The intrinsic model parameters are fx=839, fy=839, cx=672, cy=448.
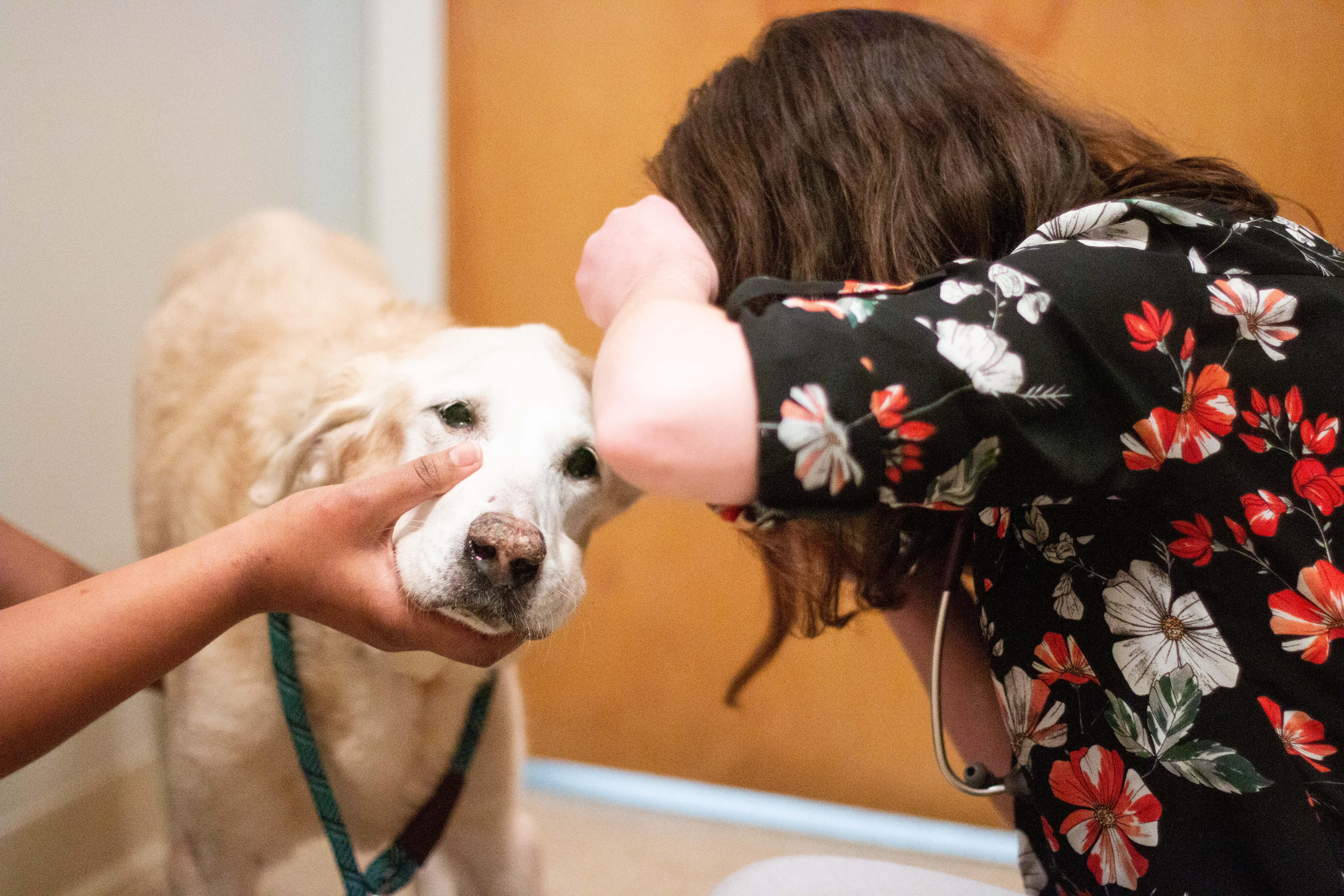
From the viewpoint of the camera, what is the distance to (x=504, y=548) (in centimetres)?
66

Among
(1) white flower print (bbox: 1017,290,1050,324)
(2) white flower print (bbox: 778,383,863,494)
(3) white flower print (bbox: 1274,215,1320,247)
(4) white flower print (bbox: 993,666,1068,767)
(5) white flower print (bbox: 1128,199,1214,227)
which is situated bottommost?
(4) white flower print (bbox: 993,666,1068,767)

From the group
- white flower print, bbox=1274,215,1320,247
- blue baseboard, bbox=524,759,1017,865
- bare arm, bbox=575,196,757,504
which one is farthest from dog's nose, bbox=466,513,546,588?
blue baseboard, bbox=524,759,1017,865

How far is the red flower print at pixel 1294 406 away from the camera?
564 mm

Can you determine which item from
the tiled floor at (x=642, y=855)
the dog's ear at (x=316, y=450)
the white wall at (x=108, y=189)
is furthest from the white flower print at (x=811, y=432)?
the white wall at (x=108, y=189)

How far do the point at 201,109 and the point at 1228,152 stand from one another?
5.76ft

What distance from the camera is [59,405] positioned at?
1.19 metres

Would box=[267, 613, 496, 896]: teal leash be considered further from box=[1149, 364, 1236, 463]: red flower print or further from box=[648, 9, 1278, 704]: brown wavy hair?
box=[1149, 364, 1236, 463]: red flower print

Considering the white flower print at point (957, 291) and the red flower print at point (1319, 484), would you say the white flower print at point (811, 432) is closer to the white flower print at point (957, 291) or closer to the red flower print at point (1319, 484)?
the white flower print at point (957, 291)

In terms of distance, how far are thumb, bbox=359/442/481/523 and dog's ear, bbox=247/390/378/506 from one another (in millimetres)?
185

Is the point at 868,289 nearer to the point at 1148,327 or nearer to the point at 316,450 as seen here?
the point at 1148,327

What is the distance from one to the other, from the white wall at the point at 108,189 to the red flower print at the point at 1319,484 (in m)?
1.34

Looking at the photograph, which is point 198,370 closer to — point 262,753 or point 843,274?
point 262,753

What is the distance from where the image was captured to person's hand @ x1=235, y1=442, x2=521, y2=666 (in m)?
0.64

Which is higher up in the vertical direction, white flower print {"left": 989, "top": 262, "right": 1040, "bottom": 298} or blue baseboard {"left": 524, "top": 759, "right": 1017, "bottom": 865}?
white flower print {"left": 989, "top": 262, "right": 1040, "bottom": 298}
